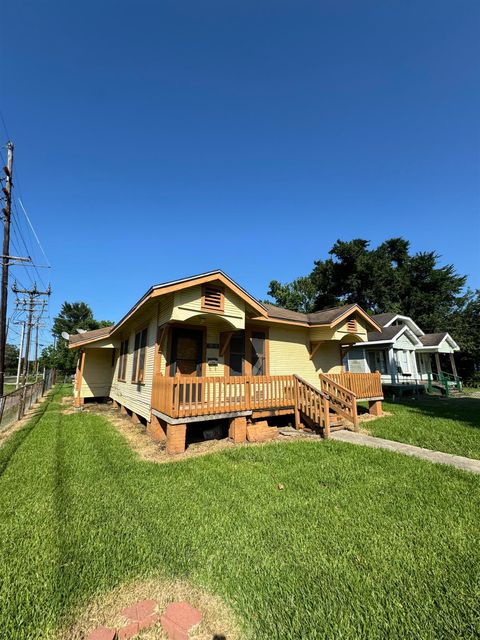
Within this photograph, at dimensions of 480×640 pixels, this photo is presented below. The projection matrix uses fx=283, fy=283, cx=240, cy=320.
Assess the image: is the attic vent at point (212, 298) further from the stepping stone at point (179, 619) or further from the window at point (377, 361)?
the window at point (377, 361)

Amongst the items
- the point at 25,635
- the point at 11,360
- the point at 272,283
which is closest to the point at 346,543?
the point at 25,635

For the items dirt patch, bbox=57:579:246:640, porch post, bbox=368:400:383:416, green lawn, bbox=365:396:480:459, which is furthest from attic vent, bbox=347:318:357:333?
dirt patch, bbox=57:579:246:640

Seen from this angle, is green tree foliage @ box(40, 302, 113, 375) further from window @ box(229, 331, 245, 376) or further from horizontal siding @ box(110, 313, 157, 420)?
window @ box(229, 331, 245, 376)

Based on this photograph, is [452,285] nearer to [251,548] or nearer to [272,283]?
[272,283]

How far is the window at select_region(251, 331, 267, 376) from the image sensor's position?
991cm

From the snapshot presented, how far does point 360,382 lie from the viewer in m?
10.6

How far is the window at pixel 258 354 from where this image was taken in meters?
9.91

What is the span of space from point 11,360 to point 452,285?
296 feet

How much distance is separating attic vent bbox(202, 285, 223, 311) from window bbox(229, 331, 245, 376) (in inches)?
70.2

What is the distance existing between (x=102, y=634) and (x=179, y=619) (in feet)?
1.86

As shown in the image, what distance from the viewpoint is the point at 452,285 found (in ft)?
132

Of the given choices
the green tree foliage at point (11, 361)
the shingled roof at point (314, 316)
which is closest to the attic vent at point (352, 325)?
the shingled roof at point (314, 316)

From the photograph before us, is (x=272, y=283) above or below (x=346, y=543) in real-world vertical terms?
above

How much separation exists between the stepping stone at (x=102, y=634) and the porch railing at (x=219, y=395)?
14.1 ft
